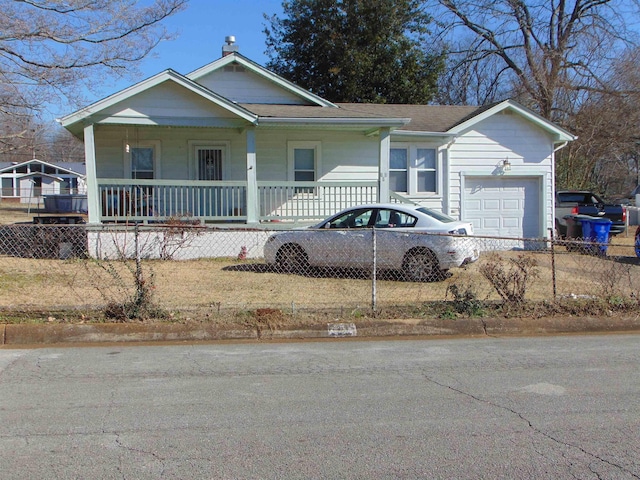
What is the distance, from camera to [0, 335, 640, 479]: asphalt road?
12.6 ft

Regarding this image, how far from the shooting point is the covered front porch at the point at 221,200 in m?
13.9

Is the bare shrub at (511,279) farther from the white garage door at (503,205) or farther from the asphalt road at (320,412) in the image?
the white garage door at (503,205)

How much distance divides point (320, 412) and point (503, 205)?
1399cm

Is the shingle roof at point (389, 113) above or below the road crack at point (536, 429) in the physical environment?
above

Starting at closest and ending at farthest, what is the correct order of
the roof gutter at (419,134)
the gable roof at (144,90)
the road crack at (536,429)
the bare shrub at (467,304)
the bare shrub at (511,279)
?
the road crack at (536,429)
the bare shrub at (467,304)
the bare shrub at (511,279)
the gable roof at (144,90)
the roof gutter at (419,134)

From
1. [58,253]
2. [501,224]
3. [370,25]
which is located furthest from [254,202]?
[370,25]

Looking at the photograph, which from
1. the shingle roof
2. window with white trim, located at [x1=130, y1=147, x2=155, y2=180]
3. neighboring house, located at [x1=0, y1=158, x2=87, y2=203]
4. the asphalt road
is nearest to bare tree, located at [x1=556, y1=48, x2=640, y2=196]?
the shingle roof

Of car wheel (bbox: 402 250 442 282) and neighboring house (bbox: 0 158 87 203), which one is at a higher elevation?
neighboring house (bbox: 0 158 87 203)

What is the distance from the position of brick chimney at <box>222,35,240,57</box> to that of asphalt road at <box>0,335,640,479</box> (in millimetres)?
12426

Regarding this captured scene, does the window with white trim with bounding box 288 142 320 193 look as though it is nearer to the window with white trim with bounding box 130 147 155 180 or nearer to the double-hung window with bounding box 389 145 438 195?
the double-hung window with bounding box 389 145 438 195

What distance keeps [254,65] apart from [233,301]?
10150mm

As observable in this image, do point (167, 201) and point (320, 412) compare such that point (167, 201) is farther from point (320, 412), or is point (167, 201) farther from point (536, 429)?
point (536, 429)

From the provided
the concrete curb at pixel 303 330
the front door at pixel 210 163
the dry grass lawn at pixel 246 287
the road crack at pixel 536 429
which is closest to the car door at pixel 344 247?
the dry grass lawn at pixel 246 287

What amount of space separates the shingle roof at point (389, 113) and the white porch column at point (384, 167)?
53 centimetres
